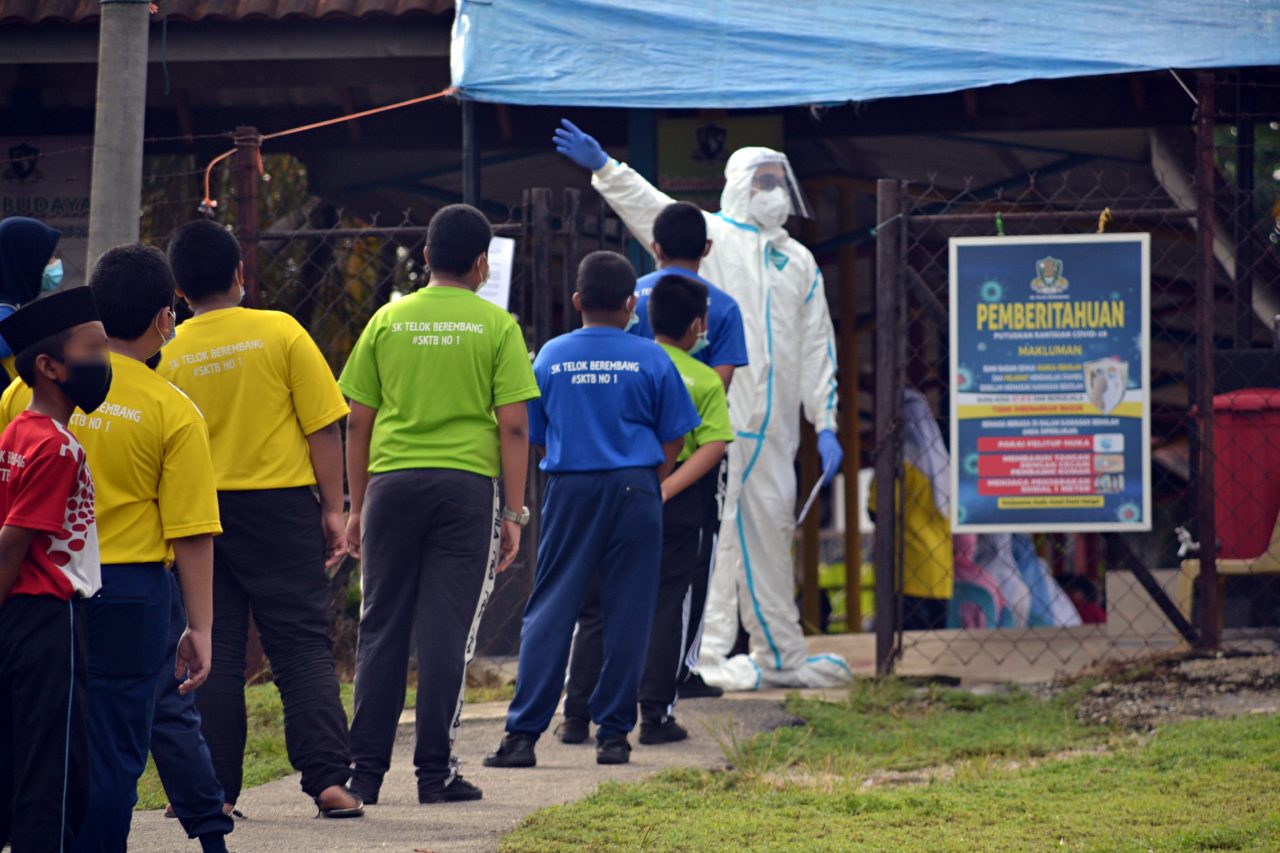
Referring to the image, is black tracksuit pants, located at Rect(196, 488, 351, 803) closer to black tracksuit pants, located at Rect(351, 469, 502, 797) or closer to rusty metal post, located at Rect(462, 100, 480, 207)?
black tracksuit pants, located at Rect(351, 469, 502, 797)

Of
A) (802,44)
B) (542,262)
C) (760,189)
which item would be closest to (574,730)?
(542,262)

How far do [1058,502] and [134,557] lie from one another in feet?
15.6

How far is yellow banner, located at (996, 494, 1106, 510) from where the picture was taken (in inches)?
305

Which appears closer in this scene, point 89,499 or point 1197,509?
point 89,499

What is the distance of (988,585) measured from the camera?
400 inches

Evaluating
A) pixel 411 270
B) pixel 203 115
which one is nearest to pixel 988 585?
pixel 411 270

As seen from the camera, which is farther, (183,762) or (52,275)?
(52,275)

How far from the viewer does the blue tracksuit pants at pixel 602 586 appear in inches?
236

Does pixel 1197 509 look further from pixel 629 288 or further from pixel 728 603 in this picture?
pixel 629 288

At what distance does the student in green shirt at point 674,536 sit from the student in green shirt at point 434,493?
1.05 m

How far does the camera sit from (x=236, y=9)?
886cm

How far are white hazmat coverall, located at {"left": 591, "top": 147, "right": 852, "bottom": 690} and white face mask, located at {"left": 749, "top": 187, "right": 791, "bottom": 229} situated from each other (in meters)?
0.03

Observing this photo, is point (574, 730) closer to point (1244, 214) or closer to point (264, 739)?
point (264, 739)

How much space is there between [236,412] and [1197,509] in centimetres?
452
